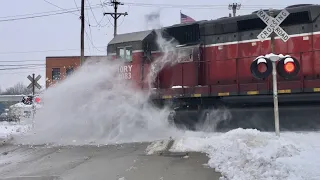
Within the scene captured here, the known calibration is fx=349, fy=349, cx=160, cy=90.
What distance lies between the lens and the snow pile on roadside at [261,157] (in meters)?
5.05

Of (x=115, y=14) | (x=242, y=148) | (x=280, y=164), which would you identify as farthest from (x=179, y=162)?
(x=115, y=14)

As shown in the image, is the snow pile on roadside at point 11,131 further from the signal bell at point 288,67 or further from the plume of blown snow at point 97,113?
the signal bell at point 288,67

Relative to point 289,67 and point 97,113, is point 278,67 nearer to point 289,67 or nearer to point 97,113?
point 289,67

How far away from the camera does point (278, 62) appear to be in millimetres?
7551

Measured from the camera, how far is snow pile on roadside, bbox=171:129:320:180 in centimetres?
505

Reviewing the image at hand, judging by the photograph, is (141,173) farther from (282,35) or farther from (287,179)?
(282,35)

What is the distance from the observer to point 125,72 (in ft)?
42.1

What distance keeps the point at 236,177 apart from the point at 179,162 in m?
2.29

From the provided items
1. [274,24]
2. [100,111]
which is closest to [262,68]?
[274,24]

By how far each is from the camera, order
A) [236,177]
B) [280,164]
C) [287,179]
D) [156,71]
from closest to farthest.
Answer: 1. [287,179]
2. [280,164]
3. [236,177]
4. [156,71]

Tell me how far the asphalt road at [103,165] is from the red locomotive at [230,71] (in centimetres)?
254

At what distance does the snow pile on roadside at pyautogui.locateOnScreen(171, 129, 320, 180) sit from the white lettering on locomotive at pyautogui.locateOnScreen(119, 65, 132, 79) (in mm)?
4802

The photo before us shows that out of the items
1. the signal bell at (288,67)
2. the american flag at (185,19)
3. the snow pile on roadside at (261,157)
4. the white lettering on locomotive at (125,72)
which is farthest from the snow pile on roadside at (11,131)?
the signal bell at (288,67)

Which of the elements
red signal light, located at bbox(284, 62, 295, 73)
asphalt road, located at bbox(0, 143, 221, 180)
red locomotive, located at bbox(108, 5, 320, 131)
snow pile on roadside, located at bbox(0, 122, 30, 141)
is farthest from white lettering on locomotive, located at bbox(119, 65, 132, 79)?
red signal light, located at bbox(284, 62, 295, 73)
